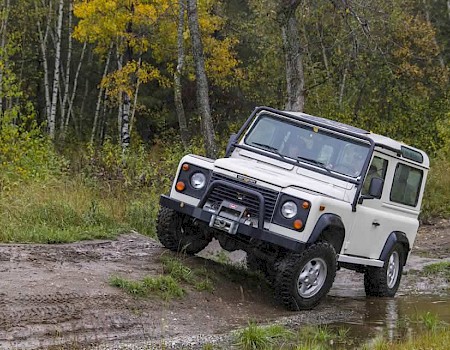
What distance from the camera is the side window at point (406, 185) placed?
33.3 feet

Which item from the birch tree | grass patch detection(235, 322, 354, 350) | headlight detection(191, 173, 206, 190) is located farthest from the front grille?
the birch tree

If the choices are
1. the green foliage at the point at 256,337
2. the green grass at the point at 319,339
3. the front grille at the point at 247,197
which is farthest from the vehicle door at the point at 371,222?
the green foliage at the point at 256,337

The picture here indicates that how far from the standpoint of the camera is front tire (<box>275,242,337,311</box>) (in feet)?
26.9

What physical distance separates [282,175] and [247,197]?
75cm

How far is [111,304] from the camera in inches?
288

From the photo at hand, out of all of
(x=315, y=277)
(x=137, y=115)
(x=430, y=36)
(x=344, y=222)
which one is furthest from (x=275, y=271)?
(x=137, y=115)

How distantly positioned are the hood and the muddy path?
135 cm

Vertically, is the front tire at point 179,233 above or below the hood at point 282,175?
below

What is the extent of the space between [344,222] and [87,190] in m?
5.59

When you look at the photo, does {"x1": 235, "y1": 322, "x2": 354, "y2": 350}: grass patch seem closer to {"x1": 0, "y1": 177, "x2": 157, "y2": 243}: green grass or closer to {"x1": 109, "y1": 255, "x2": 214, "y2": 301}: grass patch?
{"x1": 109, "y1": 255, "x2": 214, "y2": 301}: grass patch

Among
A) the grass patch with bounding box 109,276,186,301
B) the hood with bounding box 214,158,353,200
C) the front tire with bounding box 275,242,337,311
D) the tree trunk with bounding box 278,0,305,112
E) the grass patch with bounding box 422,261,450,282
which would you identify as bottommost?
the grass patch with bounding box 422,261,450,282

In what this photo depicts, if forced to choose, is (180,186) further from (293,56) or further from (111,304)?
(293,56)

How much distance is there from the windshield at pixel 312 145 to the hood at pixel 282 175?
0.59ft

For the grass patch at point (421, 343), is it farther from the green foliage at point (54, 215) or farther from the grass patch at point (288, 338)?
the green foliage at point (54, 215)
